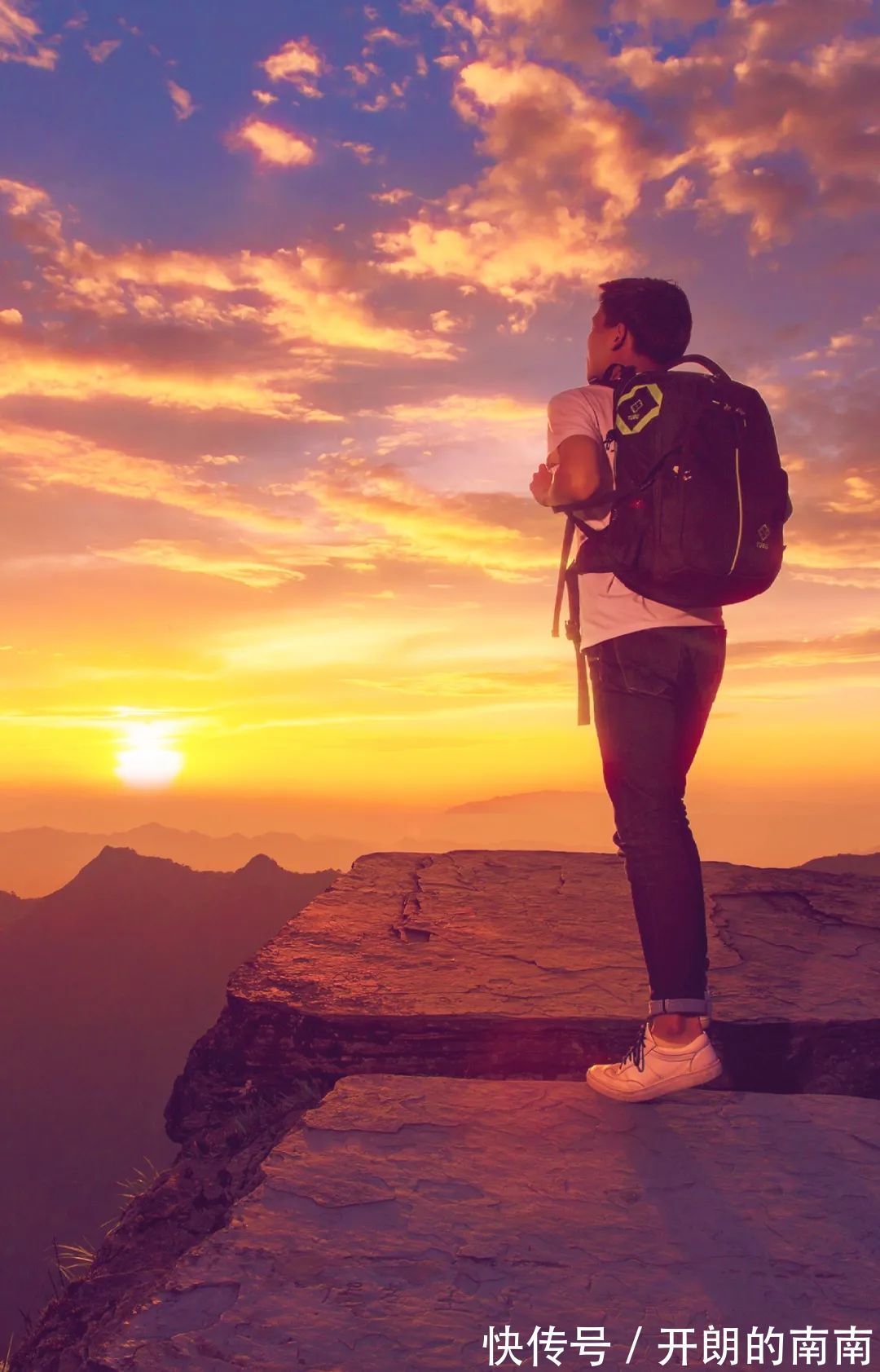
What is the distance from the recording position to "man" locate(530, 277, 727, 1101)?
2.46 meters

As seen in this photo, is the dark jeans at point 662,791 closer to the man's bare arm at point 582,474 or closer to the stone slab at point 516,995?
the man's bare arm at point 582,474

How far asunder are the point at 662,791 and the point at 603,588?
1.72 feet

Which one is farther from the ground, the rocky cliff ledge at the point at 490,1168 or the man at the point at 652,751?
the man at the point at 652,751

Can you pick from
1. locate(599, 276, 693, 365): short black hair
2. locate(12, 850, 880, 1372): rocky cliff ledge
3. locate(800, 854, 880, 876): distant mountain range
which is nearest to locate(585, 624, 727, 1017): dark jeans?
locate(12, 850, 880, 1372): rocky cliff ledge

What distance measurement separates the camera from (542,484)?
8.41 feet

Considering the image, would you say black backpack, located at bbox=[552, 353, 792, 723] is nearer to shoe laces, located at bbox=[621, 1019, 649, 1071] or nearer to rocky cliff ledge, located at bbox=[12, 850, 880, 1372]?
shoe laces, located at bbox=[621, 1019, 649, 1071]

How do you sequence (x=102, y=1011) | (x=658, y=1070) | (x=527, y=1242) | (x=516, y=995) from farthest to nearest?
(x=102, y=1011), (x=516, y=995), (x=658, y=1070), (x=527, y=1242)

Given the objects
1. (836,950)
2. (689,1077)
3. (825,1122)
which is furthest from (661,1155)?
(836,950)

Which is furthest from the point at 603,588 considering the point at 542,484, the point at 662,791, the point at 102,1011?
the point at 102,1011

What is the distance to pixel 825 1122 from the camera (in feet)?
7.87

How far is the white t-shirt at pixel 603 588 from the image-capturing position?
2.48 meters

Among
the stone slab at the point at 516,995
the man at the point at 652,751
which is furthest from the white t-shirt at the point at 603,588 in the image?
the stone slab at the point at 516,995

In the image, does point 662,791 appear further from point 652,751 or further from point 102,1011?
point 102,1011

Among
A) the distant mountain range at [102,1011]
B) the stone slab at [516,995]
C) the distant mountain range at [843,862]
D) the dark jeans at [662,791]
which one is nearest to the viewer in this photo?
the dark jeans at [662,791]
